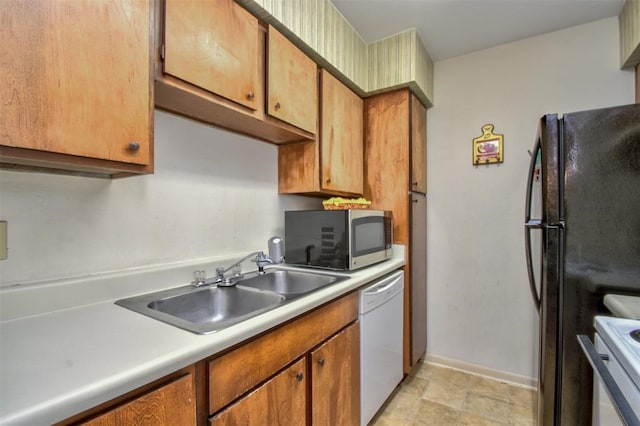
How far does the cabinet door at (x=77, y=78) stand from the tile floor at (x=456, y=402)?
1859 mm

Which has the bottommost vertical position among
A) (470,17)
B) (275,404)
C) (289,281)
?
(275,404)

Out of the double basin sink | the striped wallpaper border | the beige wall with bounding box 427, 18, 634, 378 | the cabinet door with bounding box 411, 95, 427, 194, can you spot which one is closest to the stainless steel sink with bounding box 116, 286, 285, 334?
the double basin sink

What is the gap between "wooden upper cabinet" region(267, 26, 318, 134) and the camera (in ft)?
4.51

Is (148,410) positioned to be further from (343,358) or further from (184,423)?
(343,358)

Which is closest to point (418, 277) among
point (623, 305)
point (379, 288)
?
point (379, 288)

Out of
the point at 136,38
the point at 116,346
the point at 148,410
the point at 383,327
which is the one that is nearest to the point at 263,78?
the point at 136,38

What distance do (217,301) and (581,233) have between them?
1.49 metres

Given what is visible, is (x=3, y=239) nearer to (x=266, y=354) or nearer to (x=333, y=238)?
(x=266, y=354)

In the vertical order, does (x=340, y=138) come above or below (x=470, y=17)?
below

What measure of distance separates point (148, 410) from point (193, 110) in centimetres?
109

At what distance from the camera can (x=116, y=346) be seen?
0.70 meters

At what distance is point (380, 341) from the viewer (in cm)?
166

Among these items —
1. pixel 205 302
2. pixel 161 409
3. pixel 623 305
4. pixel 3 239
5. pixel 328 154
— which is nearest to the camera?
pixel 161 409

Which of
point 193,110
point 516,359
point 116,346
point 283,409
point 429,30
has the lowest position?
point 516,359
